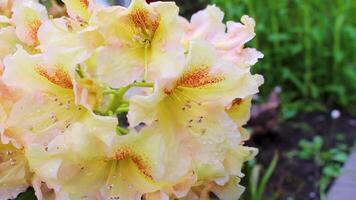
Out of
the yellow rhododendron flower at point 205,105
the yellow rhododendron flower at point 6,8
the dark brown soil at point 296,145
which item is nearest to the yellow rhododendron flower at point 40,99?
the yellow rhododendron flower at point 205,105

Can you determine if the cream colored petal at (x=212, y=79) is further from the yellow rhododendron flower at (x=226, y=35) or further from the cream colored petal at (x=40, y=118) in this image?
the cream colored petal at (x=40, y=118)

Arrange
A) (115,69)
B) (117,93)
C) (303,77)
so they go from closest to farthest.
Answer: (115,69)
(117,93)
(303,77)

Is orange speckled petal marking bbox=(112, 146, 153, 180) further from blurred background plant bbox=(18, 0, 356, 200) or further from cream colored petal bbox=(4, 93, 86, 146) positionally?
blurred background plant bbox=(18, 0, 356, 200)

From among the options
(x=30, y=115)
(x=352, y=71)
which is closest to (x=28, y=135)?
(x=30, y=115)

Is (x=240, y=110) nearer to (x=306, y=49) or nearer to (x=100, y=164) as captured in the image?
(x=100, y=164)

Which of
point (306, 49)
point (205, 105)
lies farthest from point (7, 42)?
point (306, 49)
